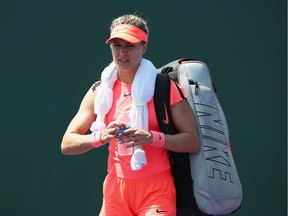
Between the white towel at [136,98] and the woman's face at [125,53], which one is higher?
the woman's face at [125,53]

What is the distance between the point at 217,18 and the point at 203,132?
2.10m

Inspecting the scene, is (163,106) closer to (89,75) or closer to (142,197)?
(142,197)

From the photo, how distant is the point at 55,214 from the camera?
17.7ft

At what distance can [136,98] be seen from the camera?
3.27 meters

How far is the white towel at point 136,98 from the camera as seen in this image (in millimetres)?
3207

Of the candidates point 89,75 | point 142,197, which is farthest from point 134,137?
point 89,75

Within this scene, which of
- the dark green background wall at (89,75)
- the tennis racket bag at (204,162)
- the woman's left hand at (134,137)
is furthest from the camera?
the dark green background wall at (89,75)

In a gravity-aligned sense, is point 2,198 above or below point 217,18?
below

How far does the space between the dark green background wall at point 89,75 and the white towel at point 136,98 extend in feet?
6.42

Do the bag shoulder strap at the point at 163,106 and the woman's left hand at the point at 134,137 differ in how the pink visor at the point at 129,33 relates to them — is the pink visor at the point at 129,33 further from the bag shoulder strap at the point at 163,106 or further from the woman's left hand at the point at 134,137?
the woman's left hand at the point at 134,137

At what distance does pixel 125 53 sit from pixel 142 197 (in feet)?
2.51

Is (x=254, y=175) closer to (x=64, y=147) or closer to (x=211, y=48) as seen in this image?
(x=211, y=48)

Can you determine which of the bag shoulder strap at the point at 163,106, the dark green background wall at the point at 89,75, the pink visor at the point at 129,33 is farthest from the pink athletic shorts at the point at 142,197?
the dark green background wall at the point at 89,75

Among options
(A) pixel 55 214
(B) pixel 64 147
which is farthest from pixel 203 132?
(A) pixel 55 214
